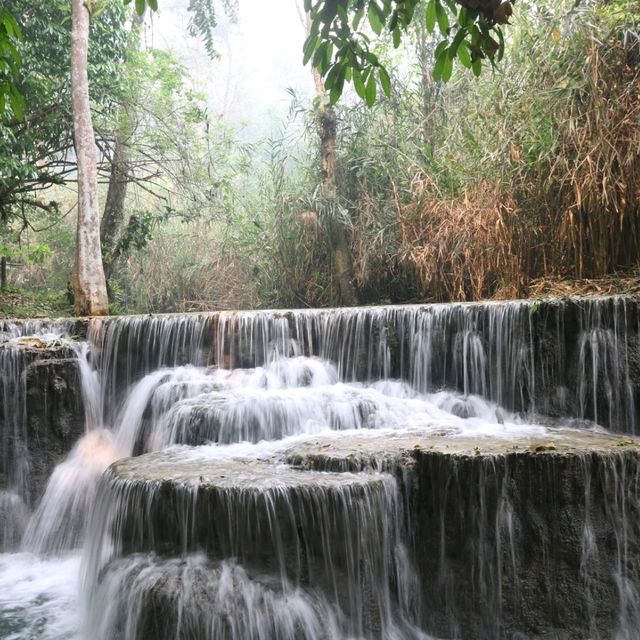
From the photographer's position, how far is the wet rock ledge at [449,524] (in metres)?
3.73

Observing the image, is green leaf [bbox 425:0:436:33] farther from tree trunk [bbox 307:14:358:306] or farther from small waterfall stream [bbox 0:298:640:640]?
tree trunk [bbox 307:14:358:306]

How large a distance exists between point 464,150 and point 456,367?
11.2 ft

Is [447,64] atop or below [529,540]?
atop

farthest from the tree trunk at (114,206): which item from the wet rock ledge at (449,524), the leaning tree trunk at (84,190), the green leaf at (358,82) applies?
the green leaf at (358,82)

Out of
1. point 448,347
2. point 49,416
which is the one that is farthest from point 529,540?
point 49,416

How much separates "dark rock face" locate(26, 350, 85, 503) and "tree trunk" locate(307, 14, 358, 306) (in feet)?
13.1

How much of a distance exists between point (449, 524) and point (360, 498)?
26.0 inches

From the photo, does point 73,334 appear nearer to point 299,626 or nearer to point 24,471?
point 24,471

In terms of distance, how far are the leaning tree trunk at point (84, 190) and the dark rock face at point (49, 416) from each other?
2.66 metres

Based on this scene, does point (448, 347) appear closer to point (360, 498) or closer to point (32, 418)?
point (360, 498)

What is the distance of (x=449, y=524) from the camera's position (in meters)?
4.09

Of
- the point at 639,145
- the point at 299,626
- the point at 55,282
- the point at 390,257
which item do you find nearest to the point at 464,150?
the point at 390,257

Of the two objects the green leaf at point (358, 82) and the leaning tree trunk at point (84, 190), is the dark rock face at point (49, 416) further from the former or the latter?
the green leaf at point (358, 82)

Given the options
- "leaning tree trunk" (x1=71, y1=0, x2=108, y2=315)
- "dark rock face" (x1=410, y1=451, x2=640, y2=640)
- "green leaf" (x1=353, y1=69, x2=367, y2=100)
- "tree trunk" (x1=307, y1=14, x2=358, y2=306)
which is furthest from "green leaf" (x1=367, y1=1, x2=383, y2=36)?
"leaning tree trunk" (x1=71, y1=0, x2=108, y2=315)
